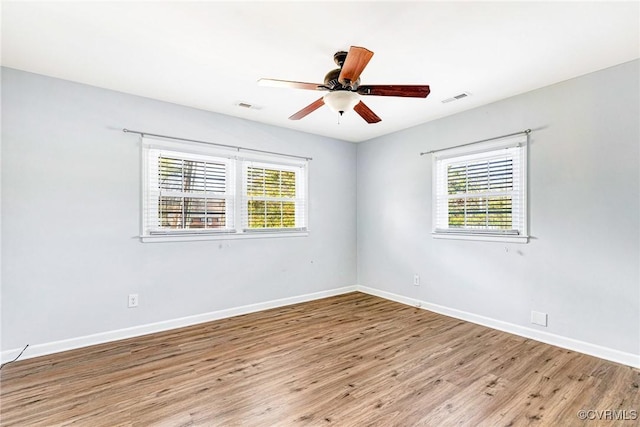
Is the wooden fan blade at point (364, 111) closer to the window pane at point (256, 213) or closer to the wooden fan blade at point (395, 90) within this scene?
the wooden fan blade at point (395, 90)

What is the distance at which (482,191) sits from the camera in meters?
3.63

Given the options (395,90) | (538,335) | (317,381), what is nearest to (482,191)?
(538,335)

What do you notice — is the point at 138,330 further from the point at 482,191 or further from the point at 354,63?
the point at 482,191

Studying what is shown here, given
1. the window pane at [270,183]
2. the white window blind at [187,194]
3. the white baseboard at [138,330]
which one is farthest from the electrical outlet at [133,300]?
the window pane at [270,183]

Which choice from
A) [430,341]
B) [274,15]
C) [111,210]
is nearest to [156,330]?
[111,210]

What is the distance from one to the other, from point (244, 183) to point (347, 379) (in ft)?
8.65

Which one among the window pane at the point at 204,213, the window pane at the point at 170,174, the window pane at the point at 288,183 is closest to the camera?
the window pane at the point at 170,174

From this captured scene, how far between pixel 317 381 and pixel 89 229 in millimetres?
2576

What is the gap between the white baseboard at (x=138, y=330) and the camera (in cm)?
272

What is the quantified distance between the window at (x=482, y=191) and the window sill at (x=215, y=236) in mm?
2013

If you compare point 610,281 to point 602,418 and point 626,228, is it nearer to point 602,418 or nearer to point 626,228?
point 626,228

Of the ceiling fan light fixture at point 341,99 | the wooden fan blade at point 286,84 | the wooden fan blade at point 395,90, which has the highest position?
the wooden fan blade at point 286,84

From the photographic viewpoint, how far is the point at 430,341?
3082mm

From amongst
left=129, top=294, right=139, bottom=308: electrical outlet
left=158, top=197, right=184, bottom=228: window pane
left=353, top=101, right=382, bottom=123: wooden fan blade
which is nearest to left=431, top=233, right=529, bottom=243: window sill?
left=353, top=101, right=382, bottom=123: wooden fan blade
